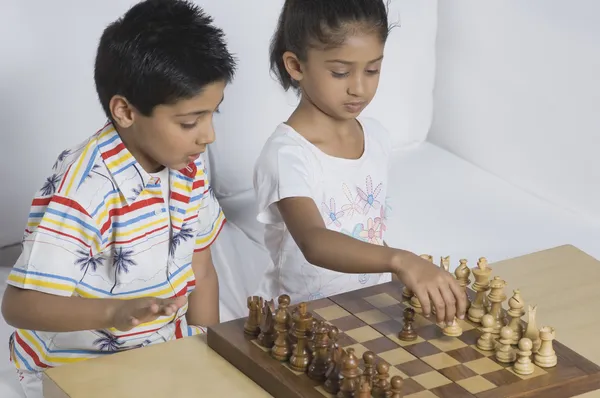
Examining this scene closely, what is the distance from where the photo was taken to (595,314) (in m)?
1.54

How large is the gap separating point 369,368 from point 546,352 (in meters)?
0.26

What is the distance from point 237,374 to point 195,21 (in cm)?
57

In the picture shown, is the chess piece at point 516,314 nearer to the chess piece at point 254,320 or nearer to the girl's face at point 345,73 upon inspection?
the chess piece at point 254,320

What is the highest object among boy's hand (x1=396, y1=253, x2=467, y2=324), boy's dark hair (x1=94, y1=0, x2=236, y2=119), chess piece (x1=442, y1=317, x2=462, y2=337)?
boy's dark hair (x1=94, y1=0, x2=236, y2=119)

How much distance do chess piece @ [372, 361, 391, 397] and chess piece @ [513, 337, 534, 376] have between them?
0.20m

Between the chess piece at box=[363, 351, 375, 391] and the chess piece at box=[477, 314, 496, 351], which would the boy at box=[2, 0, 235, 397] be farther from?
the chess piece at box=[477, 314, 496, 351]

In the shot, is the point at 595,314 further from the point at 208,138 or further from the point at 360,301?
the point at 208,138

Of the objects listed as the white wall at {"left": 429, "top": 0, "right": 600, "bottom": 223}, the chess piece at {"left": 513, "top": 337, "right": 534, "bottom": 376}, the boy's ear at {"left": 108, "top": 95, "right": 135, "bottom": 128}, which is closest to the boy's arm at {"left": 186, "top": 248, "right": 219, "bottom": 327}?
the boy's ear at {"left": 108, "top": 95, "right": 135, "bottom": 128}

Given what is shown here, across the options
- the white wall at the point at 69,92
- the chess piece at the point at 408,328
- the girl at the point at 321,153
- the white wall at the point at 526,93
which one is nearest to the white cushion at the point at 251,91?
the white wall at the point at 69,92

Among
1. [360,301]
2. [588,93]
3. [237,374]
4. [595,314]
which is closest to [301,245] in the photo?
[360,301]

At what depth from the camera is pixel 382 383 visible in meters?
1.22

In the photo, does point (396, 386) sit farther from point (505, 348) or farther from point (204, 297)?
point (204, 297)

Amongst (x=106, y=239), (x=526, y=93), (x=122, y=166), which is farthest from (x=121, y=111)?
(x=526, y=93)

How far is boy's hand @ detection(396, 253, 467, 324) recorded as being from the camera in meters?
1.41
